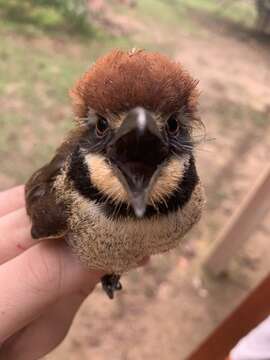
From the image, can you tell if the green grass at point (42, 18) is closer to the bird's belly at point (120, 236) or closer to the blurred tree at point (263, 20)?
the blurred tree at point (263, 20)

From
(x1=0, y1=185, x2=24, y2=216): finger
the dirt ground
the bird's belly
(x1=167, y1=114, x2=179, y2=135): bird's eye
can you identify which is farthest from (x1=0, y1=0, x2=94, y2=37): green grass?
(x1=167, y1=114, x2=179, y2=135): bird's eye

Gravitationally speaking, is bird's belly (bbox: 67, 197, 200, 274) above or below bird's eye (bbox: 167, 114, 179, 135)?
below

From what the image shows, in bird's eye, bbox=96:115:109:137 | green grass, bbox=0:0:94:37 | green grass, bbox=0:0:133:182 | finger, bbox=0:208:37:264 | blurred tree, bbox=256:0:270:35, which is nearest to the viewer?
bird's eye, bbox=96:115:109:137

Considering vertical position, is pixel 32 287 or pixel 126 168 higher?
pixel 126 168

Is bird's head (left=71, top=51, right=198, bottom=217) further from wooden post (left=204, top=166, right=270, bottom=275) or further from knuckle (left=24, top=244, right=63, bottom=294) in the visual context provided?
wooden post (left=204, top=166, right=270, bottom=275)

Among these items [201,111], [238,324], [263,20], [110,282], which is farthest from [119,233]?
[263,20]

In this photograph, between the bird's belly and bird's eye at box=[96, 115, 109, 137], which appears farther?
the bird's belly

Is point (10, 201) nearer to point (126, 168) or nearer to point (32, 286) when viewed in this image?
point (32, 286)
